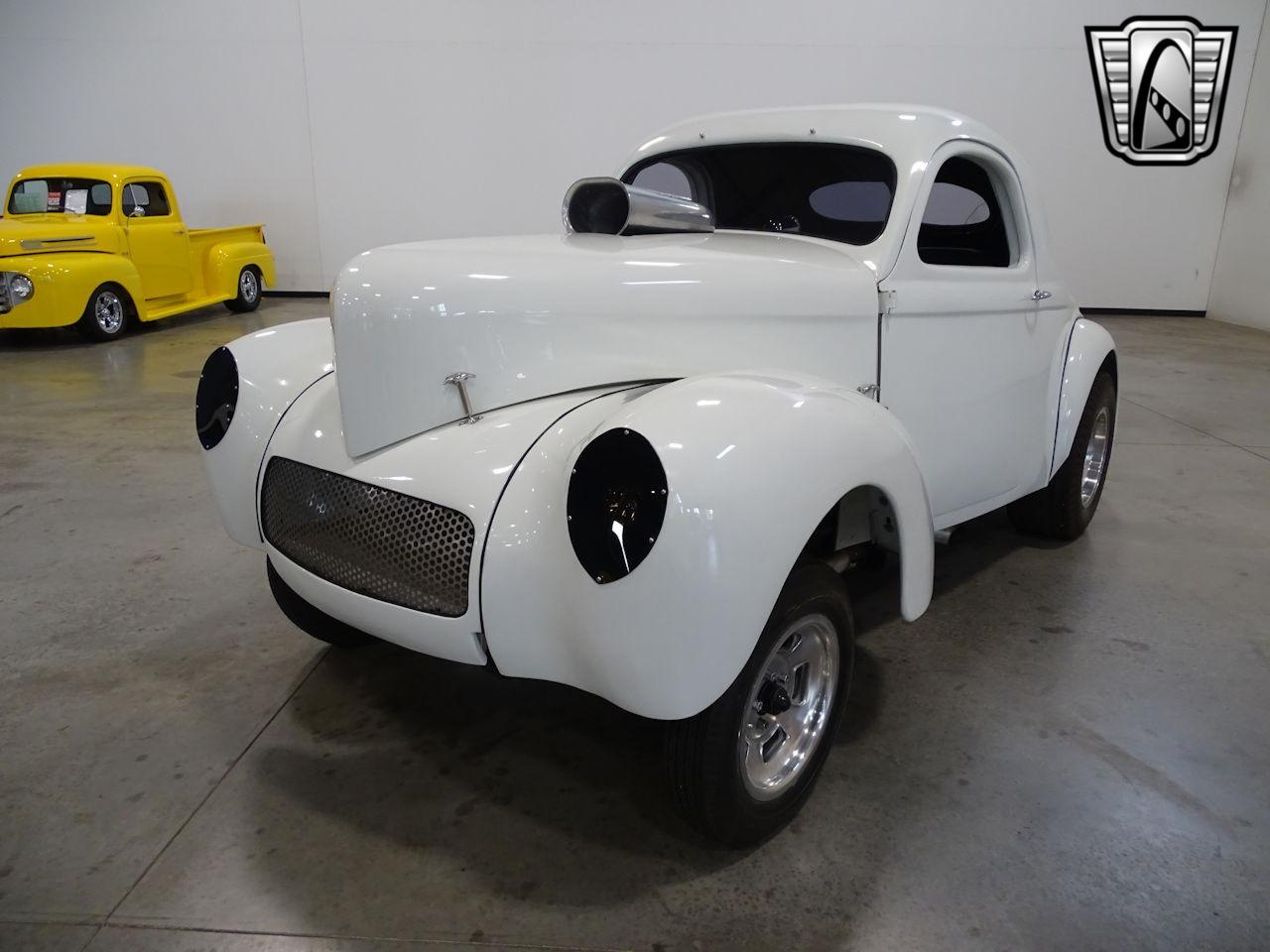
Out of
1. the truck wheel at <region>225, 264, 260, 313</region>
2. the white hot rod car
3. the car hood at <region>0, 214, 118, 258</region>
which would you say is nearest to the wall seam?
the truck wheel at <region>225, 264, 260, 313</region>

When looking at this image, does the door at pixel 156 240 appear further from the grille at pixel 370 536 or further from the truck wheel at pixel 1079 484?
the truck wheel at pixel 1079 484

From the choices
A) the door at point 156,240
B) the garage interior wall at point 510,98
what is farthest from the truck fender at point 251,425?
the garage interior wall at point 510,98

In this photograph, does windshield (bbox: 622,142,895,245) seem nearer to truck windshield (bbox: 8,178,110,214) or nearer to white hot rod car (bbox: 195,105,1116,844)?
white hot rod car (bbox: 195,105,1116,844)

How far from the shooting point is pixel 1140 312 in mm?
10617

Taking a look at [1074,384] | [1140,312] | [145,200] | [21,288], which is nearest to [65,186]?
[145,200]

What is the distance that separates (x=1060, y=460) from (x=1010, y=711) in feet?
4.15

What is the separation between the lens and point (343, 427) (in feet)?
6.47

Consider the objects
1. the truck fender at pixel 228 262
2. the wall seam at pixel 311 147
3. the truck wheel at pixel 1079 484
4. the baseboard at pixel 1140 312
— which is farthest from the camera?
the baseboard at pixel 1140 312

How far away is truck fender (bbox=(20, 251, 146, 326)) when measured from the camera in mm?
7312

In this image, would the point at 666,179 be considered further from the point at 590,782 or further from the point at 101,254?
the point at 101,254

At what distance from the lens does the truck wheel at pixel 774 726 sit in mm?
1659

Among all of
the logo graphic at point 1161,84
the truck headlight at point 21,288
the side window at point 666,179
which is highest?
the logo graphic at point 1161,84

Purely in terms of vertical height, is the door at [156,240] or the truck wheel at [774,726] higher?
the door at [156,240]

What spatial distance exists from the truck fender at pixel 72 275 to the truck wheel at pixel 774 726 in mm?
7788
